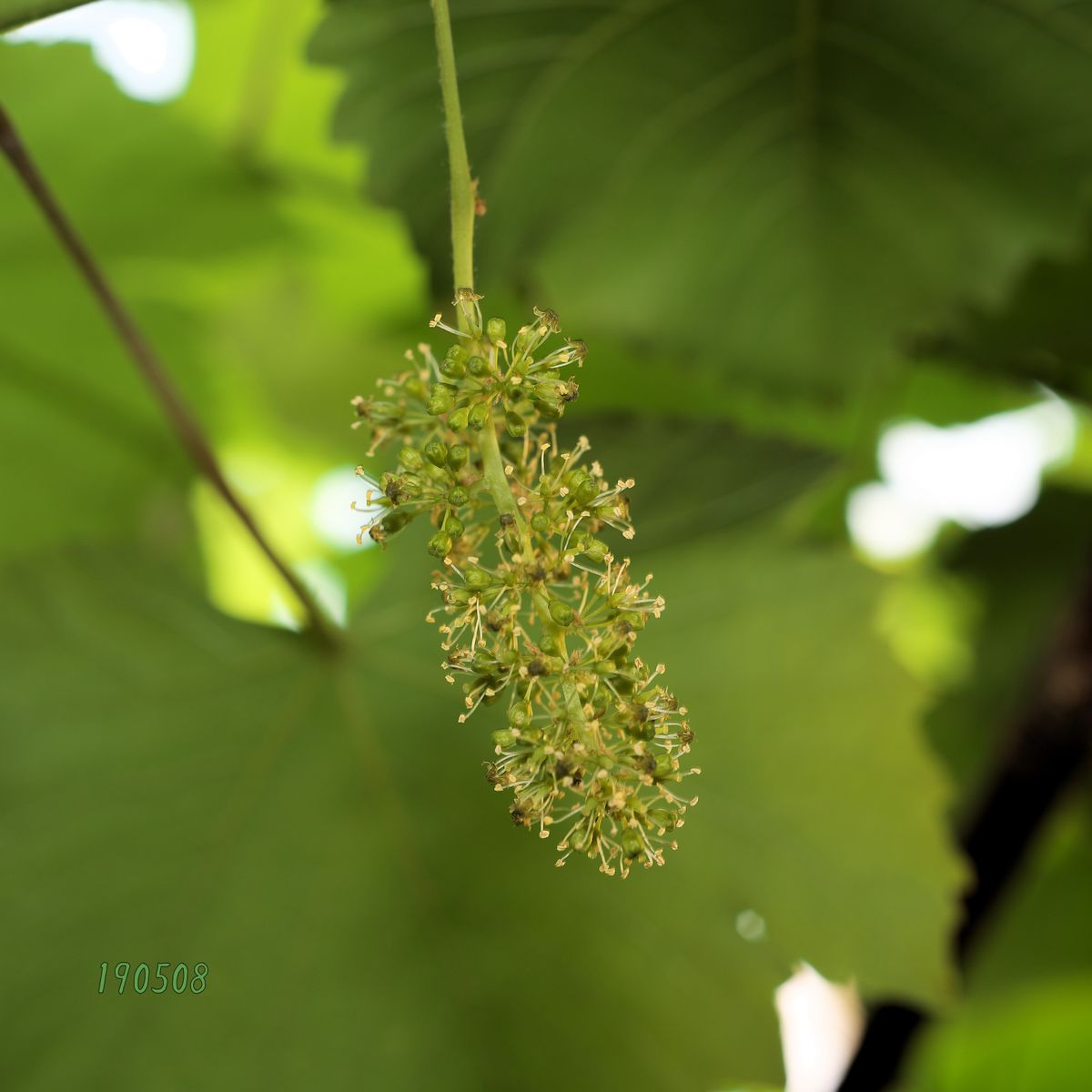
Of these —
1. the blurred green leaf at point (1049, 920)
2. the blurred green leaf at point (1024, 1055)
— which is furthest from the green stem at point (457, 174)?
the blurred green leaf at point (1049, 920)

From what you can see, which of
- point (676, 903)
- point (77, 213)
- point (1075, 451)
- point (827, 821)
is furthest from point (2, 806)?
point (1075, 451)

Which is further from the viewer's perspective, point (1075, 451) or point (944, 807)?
point (1075, 451)

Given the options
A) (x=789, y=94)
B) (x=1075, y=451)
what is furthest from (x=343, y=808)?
(x=1075, y=451)

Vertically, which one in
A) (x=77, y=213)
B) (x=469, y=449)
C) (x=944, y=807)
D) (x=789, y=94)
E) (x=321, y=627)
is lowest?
(x=944, y=807)

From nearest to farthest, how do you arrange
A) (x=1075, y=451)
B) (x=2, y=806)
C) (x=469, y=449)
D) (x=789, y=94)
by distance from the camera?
(x=469, y=449) → (x=2, y=806) → (x=789, y=94) → (x=1075, y=451)

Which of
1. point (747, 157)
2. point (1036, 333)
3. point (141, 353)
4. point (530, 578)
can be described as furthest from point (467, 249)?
point (1036, 333)

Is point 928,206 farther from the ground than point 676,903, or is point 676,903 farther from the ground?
point 928,206

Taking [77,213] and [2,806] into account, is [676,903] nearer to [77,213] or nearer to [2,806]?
[2,806]

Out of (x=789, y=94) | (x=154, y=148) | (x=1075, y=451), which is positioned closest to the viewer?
(x=789, y=94)

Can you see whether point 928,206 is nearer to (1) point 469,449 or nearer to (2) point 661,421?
(2) point 661,421

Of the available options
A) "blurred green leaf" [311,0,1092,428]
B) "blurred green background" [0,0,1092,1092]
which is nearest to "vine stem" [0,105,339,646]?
"blurred green background" [0,0,1092,1092]
